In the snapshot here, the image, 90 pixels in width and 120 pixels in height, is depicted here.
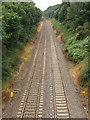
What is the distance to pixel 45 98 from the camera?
18906mm

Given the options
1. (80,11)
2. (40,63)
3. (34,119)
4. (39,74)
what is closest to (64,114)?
(34,119)

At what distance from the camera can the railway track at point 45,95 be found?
16.5 m

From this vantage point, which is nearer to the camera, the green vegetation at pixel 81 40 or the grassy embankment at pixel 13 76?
the grassy embankment at pixel 13 76

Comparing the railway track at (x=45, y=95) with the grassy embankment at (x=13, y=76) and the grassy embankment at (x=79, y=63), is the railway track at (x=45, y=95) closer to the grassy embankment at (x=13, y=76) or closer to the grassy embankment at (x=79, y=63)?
the grassy embankment at (x=13, y=76)

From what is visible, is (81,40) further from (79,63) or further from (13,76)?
(13,76)

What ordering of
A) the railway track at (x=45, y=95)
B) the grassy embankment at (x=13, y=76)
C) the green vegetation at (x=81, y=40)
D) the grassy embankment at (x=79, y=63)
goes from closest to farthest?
the railway track at (x=45, y=95)
the grassy embankment at (x=13, y=76)
the grassy embankment at (x=79, y=63)
the green vegetation at (x=81, y=40)

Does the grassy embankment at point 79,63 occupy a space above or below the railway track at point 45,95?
above

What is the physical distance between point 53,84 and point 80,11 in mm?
22272

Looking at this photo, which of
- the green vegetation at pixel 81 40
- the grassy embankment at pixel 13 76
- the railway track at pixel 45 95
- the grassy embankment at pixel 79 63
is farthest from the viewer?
the green vegetation at pixel 81 40

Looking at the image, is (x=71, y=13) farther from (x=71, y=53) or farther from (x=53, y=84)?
(x=53, y=84)

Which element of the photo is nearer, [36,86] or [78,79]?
[36,86]

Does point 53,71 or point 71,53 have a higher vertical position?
point 71,53

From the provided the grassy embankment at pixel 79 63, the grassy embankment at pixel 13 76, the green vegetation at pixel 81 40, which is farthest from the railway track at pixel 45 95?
the green vegetation at pixel 81 40

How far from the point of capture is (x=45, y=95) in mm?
19516
